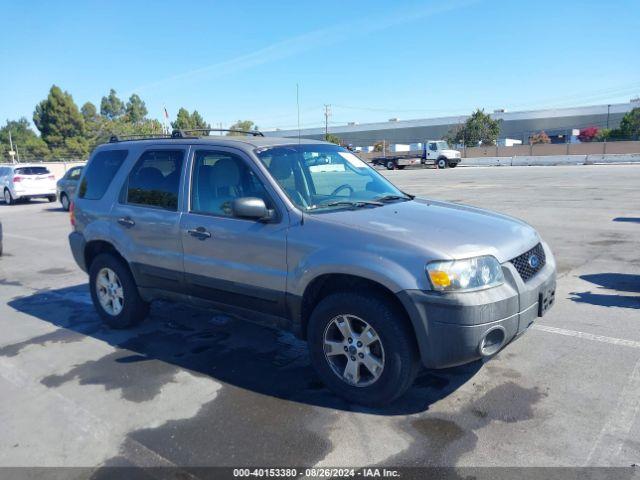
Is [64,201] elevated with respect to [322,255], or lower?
lower

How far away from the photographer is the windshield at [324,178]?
4.21 m

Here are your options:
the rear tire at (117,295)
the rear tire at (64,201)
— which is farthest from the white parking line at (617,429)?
the rear tire at (64,201)

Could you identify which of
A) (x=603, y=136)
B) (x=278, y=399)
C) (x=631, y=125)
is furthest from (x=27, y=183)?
(x=631, y=125)

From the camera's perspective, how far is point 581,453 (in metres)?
3.05

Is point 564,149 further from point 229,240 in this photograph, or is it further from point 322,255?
point 322,255

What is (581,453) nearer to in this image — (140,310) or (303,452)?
(303,452)

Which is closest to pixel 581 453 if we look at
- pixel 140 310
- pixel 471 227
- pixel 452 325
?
pixel 452 325

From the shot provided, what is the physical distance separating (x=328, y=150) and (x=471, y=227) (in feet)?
5.78

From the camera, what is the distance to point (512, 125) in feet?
288

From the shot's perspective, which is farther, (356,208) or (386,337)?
(356,208)

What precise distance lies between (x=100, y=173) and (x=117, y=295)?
4.42ft

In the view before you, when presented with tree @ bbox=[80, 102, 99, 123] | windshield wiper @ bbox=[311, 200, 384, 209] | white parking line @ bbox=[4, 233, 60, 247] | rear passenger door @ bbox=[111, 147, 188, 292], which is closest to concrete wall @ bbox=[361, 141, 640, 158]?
white parking line @ bbox=[4, 233, 60, 247]

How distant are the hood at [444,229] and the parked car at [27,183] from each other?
21.8 m

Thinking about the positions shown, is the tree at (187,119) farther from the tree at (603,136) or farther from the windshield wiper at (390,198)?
the windshield wiper at (390,198)
